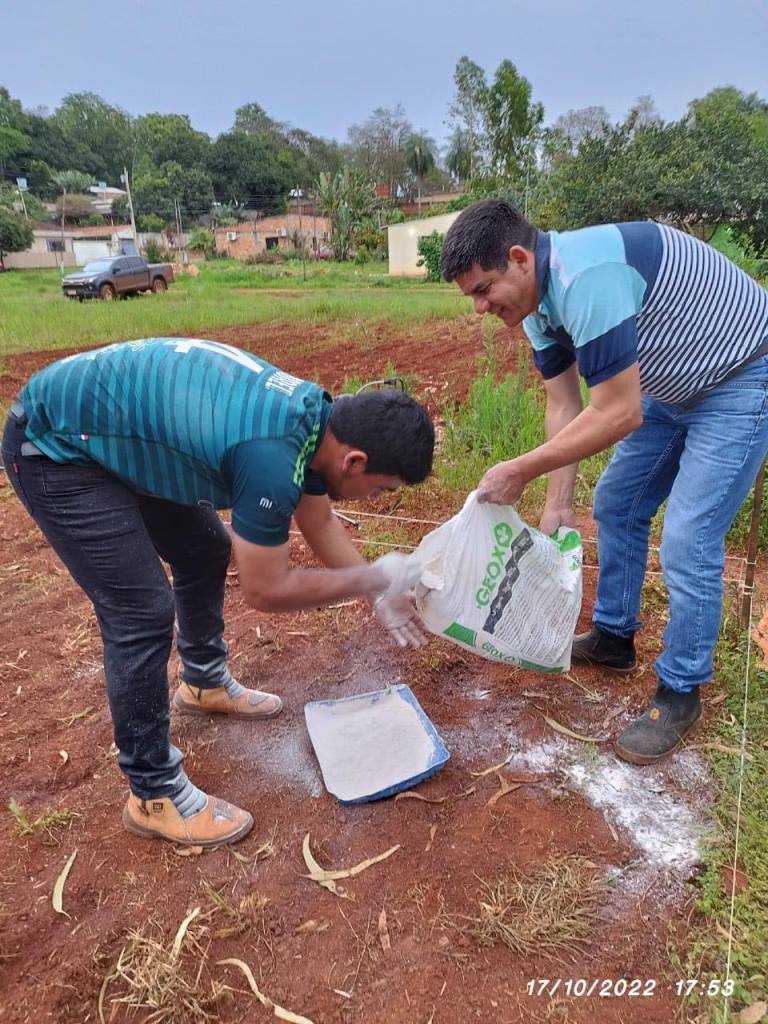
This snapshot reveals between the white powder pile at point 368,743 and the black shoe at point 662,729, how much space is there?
0.57m

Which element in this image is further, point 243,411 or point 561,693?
Result: point 561,693

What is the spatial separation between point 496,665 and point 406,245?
2953cm

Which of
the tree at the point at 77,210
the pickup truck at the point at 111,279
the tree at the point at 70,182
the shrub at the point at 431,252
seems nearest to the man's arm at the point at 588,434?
the pickup truck at the point at 111,279

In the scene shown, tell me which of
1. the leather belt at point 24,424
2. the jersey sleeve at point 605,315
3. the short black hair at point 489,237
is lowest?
the leather belt at point 24,424

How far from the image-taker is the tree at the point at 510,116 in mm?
27875

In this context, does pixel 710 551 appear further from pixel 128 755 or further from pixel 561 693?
pixel 128 755

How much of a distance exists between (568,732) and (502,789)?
0.34 meters

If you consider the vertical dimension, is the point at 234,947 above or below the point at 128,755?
below

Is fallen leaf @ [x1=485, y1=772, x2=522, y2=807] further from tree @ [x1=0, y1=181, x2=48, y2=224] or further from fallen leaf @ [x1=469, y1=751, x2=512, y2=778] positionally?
tree @ [x1=0, y1=181, x2=48, y2=224]

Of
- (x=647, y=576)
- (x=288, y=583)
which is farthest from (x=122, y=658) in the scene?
(x=647, y=576)

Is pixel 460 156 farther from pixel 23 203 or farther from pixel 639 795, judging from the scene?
pixel 639 795

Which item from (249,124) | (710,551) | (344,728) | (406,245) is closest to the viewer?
(710,551)

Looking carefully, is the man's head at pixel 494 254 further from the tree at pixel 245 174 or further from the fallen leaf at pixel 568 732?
the tree at pixel 245 174

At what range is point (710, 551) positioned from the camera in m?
1.81
